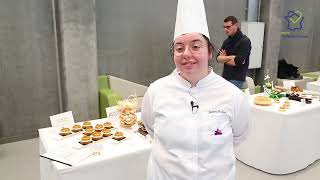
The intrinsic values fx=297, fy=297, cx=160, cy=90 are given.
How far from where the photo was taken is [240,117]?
129cm

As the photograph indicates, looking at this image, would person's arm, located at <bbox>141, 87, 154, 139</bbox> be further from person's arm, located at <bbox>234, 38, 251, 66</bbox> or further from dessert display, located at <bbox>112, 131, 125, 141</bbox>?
person's arm, located at <bbox>234, 38, 251, 66</bbox>

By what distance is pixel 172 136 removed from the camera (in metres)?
1.19

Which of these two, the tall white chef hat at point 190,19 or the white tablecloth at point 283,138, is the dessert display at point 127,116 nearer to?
the tall white chef hat at point 190,19

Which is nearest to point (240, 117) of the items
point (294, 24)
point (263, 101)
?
point (263, 101)

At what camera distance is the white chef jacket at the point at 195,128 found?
118 centimetres

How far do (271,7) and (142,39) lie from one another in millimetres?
2675

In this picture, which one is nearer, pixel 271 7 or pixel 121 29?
pixel 121 29

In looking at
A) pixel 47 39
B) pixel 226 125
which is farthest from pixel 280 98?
pixel 47 39

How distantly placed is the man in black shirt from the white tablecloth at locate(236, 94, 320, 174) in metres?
0.68

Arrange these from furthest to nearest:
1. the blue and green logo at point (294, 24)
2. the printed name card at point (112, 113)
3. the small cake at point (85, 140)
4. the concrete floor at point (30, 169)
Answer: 1. the blue and green logo at point (294, 24)
2. the concrete floor at point (30, 169)
3. the printed name card at point (112, 113)
4. the small cake at point (85, 140)

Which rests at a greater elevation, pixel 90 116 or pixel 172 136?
pixel 172 136

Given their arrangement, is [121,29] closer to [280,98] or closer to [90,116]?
[90,116]

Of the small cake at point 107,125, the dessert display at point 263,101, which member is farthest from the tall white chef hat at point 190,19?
the dessert display at point 263,101

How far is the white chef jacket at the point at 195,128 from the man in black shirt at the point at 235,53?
7.19 ft
